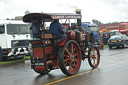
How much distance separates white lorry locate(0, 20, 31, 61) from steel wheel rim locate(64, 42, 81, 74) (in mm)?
7134

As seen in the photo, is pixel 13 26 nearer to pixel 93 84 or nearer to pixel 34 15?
pixel 34 15

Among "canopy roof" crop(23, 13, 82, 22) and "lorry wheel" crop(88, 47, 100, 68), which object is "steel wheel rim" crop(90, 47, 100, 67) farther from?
"canopy roof" crop(23, 13, 82, 22)

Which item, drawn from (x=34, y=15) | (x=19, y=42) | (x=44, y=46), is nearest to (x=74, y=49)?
(x=44, y=46)

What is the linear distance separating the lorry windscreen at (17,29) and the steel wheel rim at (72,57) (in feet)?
24.7

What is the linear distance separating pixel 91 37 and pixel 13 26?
691 cm

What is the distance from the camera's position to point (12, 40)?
16328 mm

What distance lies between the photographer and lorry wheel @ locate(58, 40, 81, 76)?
355 inches

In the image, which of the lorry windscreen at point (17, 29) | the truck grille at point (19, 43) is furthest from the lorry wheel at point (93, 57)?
the lorry windscreen at point (17, 29)

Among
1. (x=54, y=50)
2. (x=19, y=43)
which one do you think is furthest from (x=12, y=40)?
(x=54, y=50)

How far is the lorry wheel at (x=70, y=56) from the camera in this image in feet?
29.6

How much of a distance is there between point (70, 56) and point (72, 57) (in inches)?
5.0

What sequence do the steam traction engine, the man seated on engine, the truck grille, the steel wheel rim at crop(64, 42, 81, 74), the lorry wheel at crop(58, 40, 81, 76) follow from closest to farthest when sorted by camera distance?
the lorry wheel at crop(58, 40, 81, 76), the steam traction engine, the man seated on engine, the steel wheel rim at crop(64, 42, 81, 74), the truck grille

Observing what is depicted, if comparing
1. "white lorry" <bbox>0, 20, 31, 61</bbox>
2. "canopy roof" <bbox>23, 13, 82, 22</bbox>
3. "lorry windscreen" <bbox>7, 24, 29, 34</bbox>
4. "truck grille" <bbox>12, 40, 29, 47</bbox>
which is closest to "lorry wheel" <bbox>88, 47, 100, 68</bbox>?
"canopy roof" <bbox>23, 13, 82, 22</bbox>

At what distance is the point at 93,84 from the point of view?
25.4 feet
